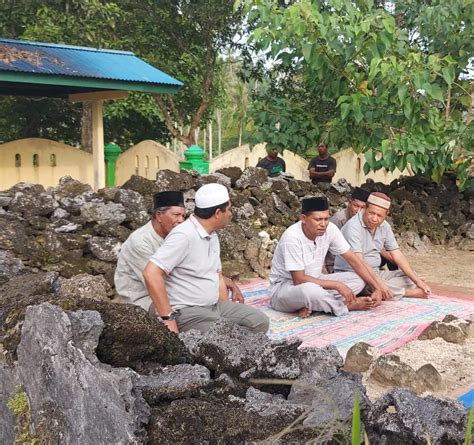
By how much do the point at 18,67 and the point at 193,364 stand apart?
6.68 m

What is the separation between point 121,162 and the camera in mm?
11945

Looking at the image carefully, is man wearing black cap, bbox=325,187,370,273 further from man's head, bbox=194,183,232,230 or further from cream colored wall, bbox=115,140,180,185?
cream colored wall, bbox=115,140,180,185

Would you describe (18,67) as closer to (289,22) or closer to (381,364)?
(289,22)

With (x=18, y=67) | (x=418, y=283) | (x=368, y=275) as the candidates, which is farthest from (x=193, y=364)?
(x=18, y=67)

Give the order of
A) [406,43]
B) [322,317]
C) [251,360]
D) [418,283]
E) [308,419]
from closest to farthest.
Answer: [308,419] < [251,360] < [322,317] < [418,283] < [406,43]

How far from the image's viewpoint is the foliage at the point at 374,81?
7.93 m

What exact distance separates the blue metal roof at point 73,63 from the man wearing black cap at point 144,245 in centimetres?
450

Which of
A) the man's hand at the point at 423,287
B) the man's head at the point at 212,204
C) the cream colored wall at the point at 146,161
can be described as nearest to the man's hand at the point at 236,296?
the man's head at the point at 212,204

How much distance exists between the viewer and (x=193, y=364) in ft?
9.29

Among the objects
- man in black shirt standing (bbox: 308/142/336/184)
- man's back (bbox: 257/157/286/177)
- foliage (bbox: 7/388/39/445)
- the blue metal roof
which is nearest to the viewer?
foliage (bbox: 7/388/39/445)

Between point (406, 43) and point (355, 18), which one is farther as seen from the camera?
point (406, 43)

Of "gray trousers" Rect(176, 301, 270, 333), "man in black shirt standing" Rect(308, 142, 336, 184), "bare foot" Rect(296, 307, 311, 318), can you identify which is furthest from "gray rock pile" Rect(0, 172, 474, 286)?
"bare foot" Rect(296, 307, 311, 318)

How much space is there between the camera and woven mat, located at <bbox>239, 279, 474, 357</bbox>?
5.15 meters

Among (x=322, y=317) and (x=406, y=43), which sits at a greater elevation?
(x=406, y=43)
